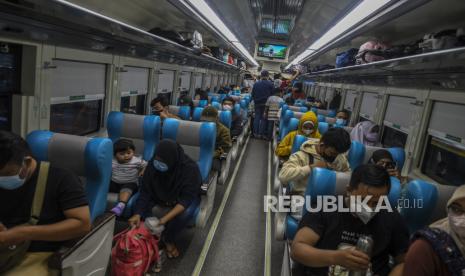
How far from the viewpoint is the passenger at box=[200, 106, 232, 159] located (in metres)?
4.83

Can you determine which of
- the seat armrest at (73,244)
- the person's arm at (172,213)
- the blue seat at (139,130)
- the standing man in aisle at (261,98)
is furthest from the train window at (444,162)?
the standing man in aisle at (261,98)

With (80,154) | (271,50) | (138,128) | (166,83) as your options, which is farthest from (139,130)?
(271,50)

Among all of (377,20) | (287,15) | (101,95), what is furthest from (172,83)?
(377,20)

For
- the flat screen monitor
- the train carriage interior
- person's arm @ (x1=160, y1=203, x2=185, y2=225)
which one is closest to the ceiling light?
the train carriage interior

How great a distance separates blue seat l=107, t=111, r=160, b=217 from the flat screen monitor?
529 inches

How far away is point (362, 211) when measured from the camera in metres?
1.91

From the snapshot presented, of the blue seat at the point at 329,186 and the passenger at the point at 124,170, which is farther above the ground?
the blue seat at the point at 329,186

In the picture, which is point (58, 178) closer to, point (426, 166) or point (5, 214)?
point (5, 214)

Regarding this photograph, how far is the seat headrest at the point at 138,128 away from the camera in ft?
13.1

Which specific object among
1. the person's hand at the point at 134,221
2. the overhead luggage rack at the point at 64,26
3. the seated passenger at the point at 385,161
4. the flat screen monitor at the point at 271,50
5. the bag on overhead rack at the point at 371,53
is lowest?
the person's hand at the point at 134,221

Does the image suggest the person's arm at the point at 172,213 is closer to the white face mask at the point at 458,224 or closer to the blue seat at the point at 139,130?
the blue seat at the point at 139,130

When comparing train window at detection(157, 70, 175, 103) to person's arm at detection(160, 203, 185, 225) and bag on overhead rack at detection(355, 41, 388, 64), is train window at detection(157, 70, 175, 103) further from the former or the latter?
person's arm at detection(160, 203, 185, 225)

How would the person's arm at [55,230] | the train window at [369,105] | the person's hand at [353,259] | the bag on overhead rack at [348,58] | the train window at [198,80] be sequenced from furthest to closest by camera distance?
the train window at [198,80], the train window at [369,105], the bag on overhead rack at [348,58], the person's arm at [55,230], the person's hand at [353,259]

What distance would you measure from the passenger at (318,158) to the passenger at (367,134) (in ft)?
7.24
